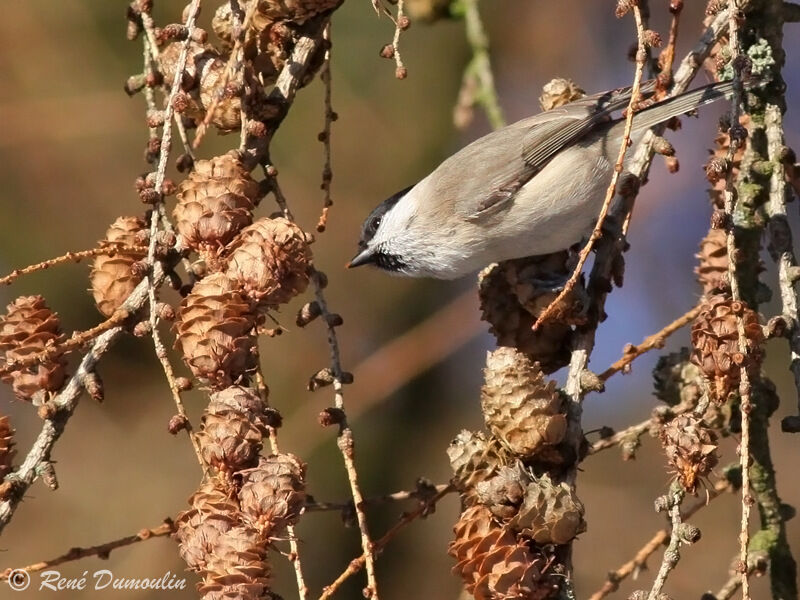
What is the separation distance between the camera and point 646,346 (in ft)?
6.21

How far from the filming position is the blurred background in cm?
529

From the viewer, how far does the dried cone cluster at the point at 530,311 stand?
209cm

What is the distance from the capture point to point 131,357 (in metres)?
5.48

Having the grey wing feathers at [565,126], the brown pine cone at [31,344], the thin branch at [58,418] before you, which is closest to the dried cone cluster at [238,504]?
the thin branch at [58,418]

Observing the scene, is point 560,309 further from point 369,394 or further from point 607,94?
point 369,394

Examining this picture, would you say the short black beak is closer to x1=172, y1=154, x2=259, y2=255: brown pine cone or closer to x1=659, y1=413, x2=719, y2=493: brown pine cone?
x1=172, y1=154, x2=259, y2=255: brown pine cone

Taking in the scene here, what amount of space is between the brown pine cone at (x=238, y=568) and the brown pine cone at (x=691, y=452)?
72 centimetres

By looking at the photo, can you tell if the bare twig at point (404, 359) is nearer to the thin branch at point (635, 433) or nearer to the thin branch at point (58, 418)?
the thin branch at point (635, 433)

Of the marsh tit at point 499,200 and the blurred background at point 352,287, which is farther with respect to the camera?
the blurred background at point 352,287

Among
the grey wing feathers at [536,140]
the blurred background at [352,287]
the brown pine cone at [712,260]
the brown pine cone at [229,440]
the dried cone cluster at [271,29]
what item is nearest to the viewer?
the brown pine cone at [229,440]

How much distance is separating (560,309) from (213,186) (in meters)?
0.76

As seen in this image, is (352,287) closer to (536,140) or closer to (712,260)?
(536,140)

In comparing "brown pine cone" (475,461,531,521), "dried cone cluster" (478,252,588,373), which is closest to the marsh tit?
"dried cone cluster" (478,252,588,373)

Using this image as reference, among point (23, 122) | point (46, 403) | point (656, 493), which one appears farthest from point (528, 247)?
point (23, 122)
